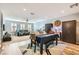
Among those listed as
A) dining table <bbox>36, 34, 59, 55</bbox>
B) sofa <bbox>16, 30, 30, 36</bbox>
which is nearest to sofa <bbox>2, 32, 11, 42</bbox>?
sofa <bbox>16, 30, 30, 36</bbox>

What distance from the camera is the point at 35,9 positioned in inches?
67.4

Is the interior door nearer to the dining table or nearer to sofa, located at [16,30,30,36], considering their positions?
the dining table

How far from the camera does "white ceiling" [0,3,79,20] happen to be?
164cm

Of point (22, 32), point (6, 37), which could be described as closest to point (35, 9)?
point (22, 32)

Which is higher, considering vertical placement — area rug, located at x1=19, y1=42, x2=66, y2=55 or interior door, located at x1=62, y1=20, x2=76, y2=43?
interior door, located at x1=62, y1=20, x2=76, y2=43

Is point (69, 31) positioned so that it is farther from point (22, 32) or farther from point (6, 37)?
point (6, 37)

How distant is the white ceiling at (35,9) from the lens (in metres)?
1.64

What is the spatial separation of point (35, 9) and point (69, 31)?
0.92 meters

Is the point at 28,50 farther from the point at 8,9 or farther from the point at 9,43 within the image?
the point at 8,9

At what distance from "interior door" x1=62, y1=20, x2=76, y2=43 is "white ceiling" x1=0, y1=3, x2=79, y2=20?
0.75 ft
